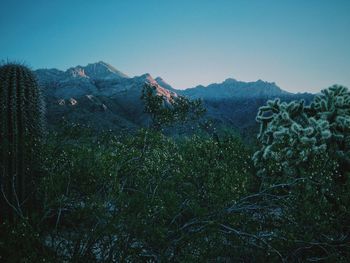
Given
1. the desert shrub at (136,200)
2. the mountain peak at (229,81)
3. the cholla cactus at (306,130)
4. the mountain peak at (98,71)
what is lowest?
the desert shrub at (136,200)

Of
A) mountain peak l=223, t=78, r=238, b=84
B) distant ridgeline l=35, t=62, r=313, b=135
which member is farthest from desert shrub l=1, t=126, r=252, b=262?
mountain peak l=223, t=78, r=238, b=84

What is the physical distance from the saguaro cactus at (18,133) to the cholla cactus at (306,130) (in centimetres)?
488

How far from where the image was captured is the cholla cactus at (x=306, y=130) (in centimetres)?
689

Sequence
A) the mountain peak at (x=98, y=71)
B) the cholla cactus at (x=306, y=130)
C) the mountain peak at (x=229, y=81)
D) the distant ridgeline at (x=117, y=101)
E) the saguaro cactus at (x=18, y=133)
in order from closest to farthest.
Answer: the saguaro cactus at (x=18, y=133) → the cholla cactus at (x=306, y=130) → the distant ridgeline at (x=117, y=101) → the mountain peak at (x=229, y=81) → the mountain peak at (x=98, y=71)

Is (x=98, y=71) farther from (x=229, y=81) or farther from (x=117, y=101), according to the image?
(x=117, y=101)

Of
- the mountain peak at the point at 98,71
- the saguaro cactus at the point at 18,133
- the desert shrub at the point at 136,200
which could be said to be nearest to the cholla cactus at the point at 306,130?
the desert shrub at the point at 136,200

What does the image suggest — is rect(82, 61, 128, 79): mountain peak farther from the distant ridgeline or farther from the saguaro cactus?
the saguaro cactus

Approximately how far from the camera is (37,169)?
6.64 m

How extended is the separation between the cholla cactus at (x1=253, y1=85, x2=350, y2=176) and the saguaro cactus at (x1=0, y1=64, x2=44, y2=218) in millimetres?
4879

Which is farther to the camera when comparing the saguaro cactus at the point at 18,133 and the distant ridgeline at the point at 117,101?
the distant ridgeline at the point at 117,101

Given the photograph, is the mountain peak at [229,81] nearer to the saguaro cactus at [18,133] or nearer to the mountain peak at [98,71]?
the mountain peak at [98,71]

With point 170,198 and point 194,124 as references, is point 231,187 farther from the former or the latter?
point 194,124

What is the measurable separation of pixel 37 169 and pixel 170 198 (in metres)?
3.00

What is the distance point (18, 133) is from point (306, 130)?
6028mm
